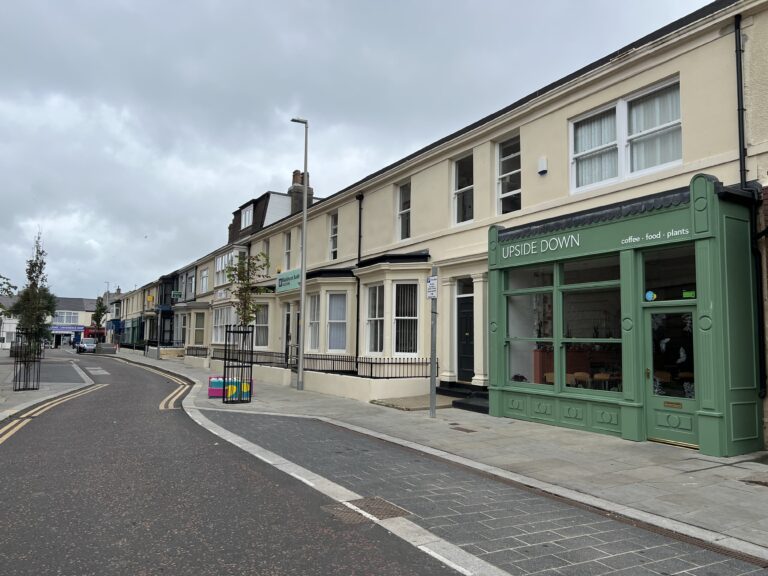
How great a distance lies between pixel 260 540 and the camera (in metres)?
4.64

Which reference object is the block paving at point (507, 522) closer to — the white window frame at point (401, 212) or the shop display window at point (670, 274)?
the shop display window at point (670, 274)

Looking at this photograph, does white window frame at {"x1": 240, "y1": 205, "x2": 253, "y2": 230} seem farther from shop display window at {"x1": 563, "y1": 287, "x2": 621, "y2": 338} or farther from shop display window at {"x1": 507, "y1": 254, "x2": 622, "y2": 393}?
shop display window at {"x1": 563, "y1": 287, "x2": 621, "y2": 338}

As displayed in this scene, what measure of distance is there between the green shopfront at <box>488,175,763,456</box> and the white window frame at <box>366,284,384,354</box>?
17.8 feet

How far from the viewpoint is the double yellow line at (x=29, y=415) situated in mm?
9930

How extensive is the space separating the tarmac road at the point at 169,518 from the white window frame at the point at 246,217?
25217 mm

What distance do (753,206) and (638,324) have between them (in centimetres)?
254

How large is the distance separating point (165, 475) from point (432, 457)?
375 centimetres

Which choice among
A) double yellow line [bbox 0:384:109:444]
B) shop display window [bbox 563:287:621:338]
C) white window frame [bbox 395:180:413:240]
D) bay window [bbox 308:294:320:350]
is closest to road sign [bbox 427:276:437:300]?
shop display window [bbox 563:287:621:338]

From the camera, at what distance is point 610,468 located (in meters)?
7.51

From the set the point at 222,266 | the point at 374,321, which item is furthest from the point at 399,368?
the point at 222,266

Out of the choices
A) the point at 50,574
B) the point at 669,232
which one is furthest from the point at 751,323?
the point at 50,574

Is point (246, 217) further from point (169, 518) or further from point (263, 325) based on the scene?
point (169, 518)

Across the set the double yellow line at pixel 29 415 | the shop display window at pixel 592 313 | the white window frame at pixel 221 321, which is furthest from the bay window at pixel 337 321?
the white window frame at pixel 221 321

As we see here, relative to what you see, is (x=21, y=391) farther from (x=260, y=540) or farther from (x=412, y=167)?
(x=260, y=540)
